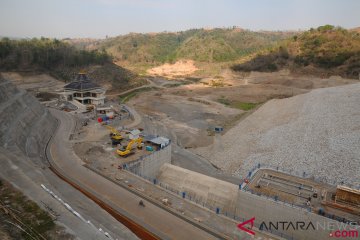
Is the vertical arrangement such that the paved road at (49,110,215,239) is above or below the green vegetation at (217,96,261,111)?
above

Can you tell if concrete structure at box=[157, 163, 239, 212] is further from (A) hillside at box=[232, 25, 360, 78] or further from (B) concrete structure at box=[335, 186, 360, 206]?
(A) hillside at box=[232, 25, 360, 78]

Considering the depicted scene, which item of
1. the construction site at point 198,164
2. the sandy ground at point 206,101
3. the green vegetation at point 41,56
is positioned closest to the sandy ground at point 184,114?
the sandy ground at point 206,101

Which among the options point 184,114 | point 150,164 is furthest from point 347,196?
point 184,114

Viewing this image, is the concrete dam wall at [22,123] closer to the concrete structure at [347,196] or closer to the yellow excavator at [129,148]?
the yellow excavator at [129,148]

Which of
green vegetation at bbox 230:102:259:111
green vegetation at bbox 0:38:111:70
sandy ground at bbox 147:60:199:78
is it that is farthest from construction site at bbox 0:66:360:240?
sandy ground at bbox 147:60:199:78

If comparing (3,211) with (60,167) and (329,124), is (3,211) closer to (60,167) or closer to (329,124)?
(60,167)

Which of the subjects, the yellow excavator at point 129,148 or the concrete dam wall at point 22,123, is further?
the yellow excavator at point 129,148
